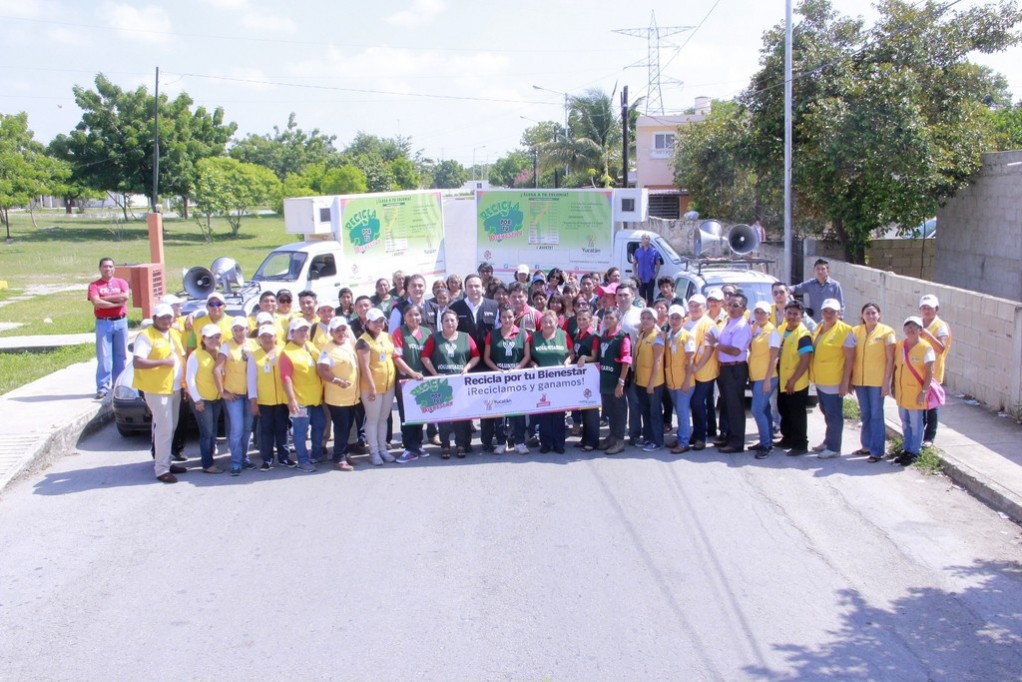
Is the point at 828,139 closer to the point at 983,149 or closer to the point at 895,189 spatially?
the point at 895,189

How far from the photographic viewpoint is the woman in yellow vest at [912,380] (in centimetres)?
968

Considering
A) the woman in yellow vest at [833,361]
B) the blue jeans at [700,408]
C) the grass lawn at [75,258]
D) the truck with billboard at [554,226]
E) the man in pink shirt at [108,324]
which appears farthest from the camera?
the truck with billboard at [554,226]

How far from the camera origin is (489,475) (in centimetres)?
970

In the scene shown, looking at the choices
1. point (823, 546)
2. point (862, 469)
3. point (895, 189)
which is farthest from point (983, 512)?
point (895, 189)

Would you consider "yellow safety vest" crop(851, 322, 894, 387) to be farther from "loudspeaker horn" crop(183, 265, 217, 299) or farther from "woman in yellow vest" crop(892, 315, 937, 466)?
"loudspeaker horn" crop(183, 265, 217, 299)

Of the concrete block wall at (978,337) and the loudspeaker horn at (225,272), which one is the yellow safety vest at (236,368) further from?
the concrete block wall at (978,337)

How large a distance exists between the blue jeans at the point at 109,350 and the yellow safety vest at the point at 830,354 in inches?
354

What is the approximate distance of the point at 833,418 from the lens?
10188mm

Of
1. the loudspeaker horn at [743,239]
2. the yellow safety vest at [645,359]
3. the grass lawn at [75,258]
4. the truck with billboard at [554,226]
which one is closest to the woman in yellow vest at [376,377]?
the yellow safety vest at [645,359]

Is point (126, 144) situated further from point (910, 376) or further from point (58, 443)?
point (910, 376)

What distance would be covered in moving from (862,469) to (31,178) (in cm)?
5153

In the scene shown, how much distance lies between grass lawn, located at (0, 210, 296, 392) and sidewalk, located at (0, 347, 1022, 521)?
2.02 meters

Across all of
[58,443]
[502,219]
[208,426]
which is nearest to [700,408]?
[208,426]

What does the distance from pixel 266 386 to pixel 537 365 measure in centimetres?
291
